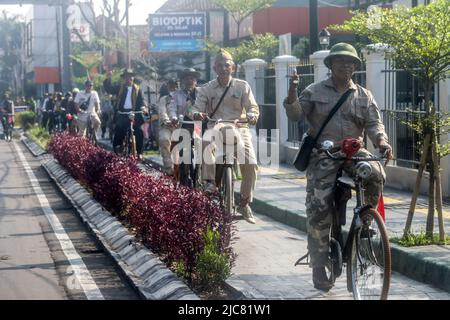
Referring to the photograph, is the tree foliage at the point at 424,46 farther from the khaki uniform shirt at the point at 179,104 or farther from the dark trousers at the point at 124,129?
the dark trousers at the point at 124,129

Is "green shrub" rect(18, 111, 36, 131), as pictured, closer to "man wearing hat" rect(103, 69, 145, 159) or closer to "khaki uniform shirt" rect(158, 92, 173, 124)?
"man wearing hat" rect(103, 69, 145, 159)

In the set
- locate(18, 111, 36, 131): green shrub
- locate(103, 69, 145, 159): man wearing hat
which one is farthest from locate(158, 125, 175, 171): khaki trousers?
locate(18, 111, 36, 131): green shrub

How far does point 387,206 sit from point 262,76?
30.9 ft

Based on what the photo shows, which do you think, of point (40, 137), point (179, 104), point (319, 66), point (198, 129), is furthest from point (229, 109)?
point (40, 137)

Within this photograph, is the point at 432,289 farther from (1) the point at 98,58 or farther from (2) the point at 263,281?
(1) the point at 98,58

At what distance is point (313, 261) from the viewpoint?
7078 millimetres

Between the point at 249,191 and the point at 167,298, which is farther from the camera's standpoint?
the point at 249,191

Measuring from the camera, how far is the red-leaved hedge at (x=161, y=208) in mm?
7734

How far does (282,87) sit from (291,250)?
997 centimetres

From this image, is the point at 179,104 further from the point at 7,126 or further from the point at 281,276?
the point at 7,126

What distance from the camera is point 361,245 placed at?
652cm

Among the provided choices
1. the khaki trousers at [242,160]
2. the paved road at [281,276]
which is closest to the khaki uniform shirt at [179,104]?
the khaki trousers at [242,160]

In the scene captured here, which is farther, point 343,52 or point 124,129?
point 124,129
